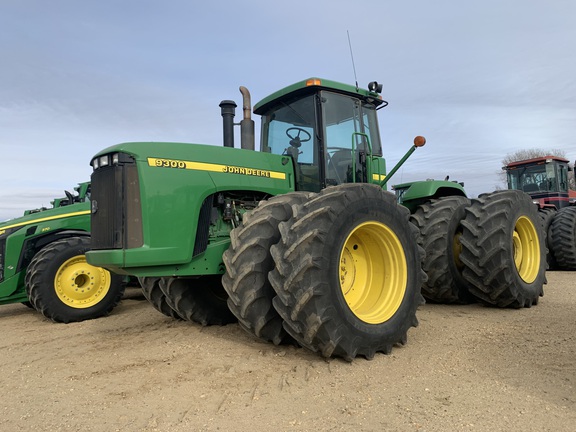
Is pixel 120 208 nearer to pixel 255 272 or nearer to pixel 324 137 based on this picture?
pixel 255 272

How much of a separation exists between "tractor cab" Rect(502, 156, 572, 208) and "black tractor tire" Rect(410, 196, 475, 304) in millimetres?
8051

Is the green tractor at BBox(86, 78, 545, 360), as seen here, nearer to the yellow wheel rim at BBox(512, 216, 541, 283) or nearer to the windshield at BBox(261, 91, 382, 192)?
the windshield at BBox(261, 91, 382, 192)

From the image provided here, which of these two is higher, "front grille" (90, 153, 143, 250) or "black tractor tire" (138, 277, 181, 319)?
"front grille" (90, 153, 143, 250)

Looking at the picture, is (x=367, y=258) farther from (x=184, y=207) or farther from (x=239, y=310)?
(x=184, y=207)

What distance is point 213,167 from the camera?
4.27 m

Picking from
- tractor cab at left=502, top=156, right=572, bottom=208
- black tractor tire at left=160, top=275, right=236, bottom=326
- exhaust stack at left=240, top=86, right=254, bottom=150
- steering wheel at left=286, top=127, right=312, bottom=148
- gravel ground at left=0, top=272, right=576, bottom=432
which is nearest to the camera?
gravel ground at left=0, top=272, right=576, bottom=432

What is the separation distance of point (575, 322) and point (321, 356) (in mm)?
2833

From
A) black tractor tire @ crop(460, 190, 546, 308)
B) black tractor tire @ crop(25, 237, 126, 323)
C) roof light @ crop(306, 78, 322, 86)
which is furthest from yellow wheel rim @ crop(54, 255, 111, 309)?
black tractor tire @ crop(460, 190, 546, 308)

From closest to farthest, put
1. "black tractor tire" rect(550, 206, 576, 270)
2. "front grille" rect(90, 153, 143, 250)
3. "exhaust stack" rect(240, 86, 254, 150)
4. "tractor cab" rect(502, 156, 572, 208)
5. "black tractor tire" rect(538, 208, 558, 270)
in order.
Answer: "front grille" rect(90, 153, 143, 250) < "exhaust stack" rect(240, 86, 254, 150) < "black tractor tire" rect(550, 206, 576, 270) < "black tractor tire" rect(538, 208, 558, 270) < "tractor cab" rect(502, 156, 572, 208)

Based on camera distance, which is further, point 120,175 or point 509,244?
point 509,244

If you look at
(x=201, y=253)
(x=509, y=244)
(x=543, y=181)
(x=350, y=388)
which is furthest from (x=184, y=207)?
(x=543, y=181)

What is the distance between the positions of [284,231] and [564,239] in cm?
891

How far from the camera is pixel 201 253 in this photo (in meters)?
4.04

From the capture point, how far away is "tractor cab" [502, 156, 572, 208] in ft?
41.1
